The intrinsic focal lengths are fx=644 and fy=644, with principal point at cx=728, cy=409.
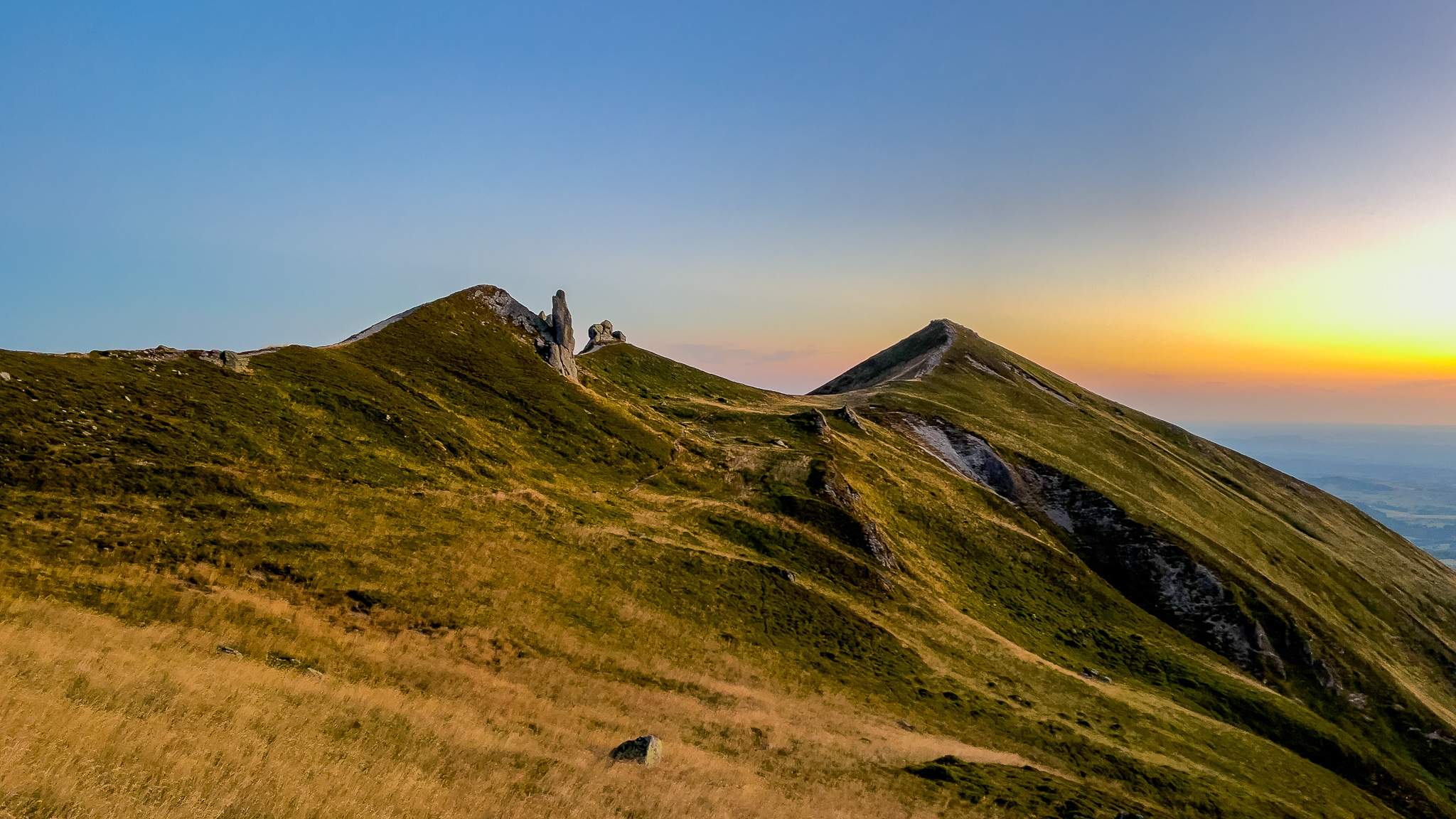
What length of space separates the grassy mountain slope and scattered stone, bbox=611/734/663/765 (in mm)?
700

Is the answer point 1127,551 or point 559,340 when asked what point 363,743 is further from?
point 1127,551

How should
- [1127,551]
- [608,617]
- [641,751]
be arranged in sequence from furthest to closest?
[1127,551] → [608,617] → [641,751]

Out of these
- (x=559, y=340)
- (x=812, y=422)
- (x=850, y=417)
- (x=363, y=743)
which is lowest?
(x=363, y=743)

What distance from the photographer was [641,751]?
24375 millimetres

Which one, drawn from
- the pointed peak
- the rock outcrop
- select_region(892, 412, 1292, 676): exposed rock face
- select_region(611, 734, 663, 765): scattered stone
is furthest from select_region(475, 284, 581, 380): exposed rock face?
the pointed peak

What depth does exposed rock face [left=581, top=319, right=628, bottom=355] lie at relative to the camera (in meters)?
117

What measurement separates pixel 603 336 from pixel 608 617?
276ft

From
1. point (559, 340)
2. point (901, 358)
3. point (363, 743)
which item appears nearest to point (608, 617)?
point (363, 743)

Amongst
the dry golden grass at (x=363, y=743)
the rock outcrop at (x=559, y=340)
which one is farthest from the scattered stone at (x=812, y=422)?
the dry golden grass at (x=363, y=743)

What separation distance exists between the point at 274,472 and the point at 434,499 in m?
9.81

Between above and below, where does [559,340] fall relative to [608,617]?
above

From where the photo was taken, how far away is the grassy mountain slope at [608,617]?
61.6ft

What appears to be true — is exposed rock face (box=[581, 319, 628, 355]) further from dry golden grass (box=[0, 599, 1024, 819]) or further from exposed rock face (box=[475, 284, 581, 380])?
dry golden grass (box=[0, 599, 1024, 819])

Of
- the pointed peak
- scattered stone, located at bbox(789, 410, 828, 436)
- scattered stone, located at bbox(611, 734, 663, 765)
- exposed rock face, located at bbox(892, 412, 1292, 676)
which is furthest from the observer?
the pointed peak
